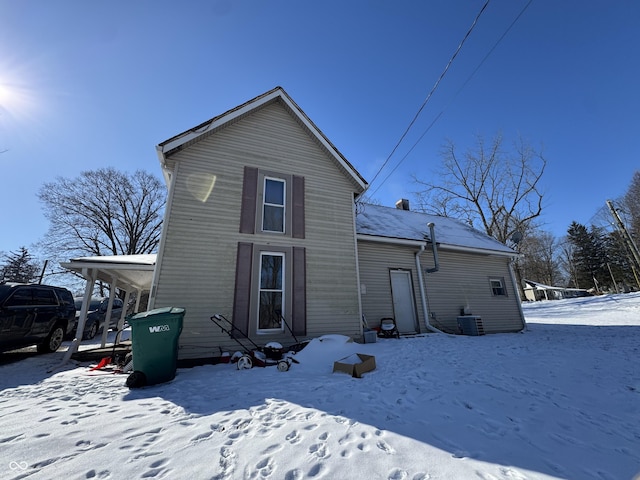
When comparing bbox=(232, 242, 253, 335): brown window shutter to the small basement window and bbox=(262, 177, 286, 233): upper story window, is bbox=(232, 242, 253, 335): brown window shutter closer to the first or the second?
bbox=(262, 177, 286, 233): upper story window

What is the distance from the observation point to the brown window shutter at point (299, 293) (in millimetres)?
6953

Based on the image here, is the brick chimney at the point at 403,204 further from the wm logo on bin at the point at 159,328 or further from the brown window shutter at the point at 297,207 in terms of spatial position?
the wm logo on bin at the point at 159,328

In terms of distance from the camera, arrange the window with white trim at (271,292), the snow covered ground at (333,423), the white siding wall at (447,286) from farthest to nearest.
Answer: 1. the white siding wall at (447,286)
2. the window with white trim at (271,292)
3. the snow covered ground at (333,423)

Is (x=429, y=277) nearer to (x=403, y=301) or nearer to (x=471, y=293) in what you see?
(x=403, y=301)

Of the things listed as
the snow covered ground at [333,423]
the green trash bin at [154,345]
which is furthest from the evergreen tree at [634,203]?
the green trash bin at [154,345]

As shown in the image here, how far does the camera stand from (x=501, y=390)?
388cm

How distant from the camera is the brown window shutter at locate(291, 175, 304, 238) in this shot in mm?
7711

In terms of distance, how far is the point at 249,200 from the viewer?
7.46 m

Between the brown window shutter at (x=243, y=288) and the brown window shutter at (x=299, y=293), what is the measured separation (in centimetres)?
119

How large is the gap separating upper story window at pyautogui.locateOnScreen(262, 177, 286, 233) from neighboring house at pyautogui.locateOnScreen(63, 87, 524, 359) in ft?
0.10

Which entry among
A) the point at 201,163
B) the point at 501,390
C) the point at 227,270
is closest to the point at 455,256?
the point at 501,390

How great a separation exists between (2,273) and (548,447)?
47014mm

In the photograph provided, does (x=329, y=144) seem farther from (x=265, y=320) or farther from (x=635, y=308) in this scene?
(x=635, y=308)

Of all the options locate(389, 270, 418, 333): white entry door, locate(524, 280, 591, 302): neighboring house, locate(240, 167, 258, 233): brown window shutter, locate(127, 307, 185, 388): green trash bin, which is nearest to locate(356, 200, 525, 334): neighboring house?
locate(389, 270, 418, 333): white entry door
